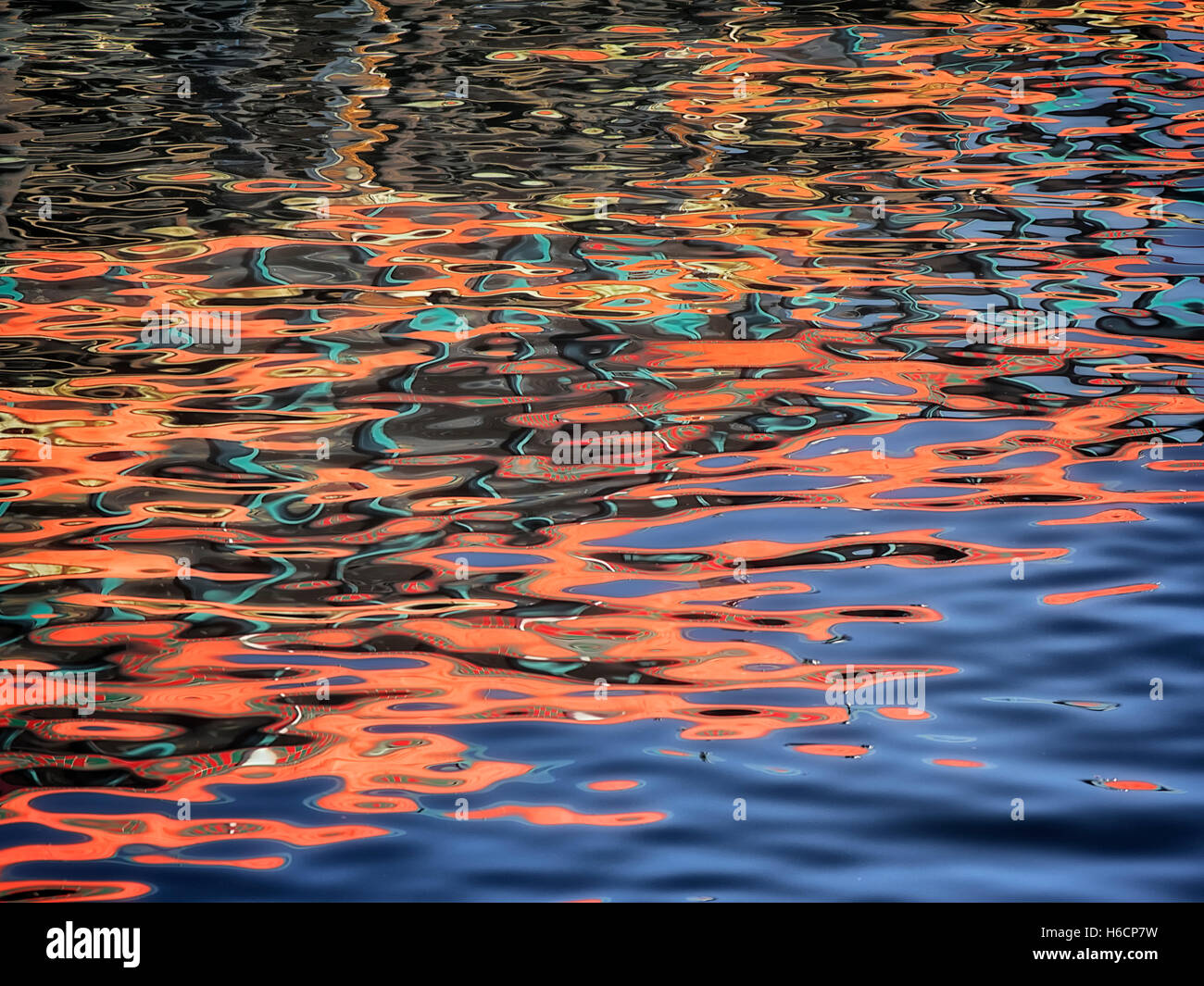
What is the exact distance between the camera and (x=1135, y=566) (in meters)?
2.79

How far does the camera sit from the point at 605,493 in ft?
10.4

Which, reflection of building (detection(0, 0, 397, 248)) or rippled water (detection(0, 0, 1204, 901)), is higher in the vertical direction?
reflection of building (detection(0, 0, 397, 248))

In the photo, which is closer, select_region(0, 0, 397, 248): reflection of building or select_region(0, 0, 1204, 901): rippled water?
select_region(0, 0, 1204, 901): rippled water

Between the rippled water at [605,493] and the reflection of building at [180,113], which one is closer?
the rippled water at [605,493]

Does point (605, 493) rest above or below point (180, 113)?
below

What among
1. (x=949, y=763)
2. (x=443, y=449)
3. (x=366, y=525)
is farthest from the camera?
(x=443, y=449)

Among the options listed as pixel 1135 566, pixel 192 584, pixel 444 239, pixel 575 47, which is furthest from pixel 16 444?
pixel 575 47

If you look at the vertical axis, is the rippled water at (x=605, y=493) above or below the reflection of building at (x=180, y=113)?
below

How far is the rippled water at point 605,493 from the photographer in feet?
7.00

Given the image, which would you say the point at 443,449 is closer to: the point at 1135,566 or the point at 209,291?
the point at 209,291

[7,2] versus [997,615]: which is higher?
[7,2]

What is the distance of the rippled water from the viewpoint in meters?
2.13

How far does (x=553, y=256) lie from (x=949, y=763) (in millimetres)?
2700

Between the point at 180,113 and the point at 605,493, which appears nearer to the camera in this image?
the point at 605,493
